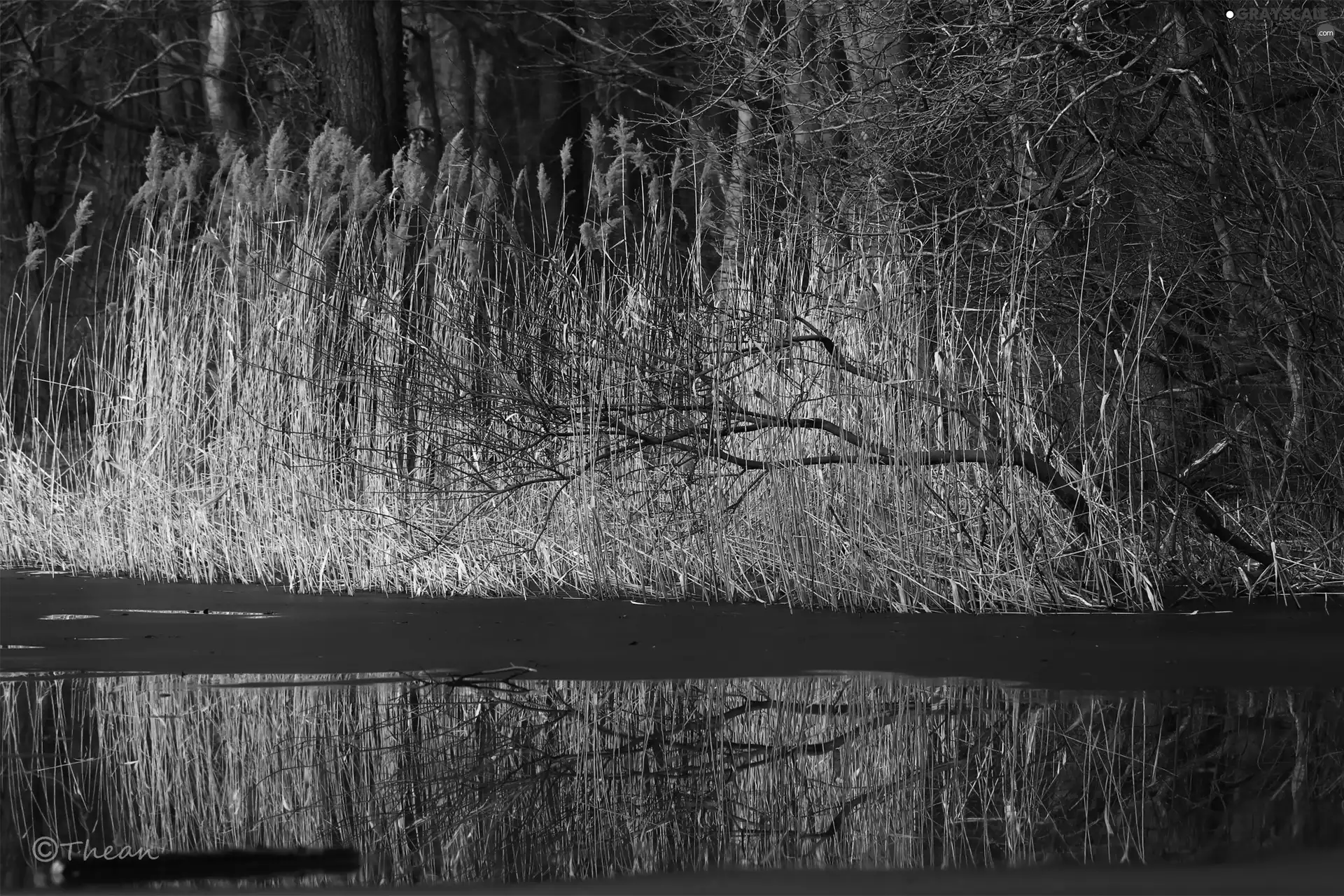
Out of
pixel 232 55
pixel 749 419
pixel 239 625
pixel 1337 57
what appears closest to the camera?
pixel 239 625

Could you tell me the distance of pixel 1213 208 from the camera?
22.7 feet

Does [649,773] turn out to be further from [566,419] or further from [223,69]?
[223,69]

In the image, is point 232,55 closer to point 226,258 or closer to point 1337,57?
point 226,258

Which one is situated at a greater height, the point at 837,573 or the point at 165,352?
the point at 165,352

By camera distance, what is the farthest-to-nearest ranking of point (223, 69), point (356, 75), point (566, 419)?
point (223, 69), point (356, 75), point (566, 419)

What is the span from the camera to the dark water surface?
327 cm

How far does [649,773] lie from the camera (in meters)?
3.97

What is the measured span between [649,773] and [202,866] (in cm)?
113

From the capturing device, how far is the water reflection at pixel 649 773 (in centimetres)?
337

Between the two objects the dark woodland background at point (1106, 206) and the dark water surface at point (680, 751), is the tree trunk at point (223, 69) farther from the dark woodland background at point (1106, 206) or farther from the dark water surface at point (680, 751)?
the dark water surface at point (680, 751)

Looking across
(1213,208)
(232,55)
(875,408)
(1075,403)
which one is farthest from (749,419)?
(232,55)

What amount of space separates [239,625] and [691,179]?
10.7 ft

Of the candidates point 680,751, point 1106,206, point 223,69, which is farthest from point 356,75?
point 680,751

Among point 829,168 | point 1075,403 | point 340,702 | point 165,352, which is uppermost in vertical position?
point 829,168
